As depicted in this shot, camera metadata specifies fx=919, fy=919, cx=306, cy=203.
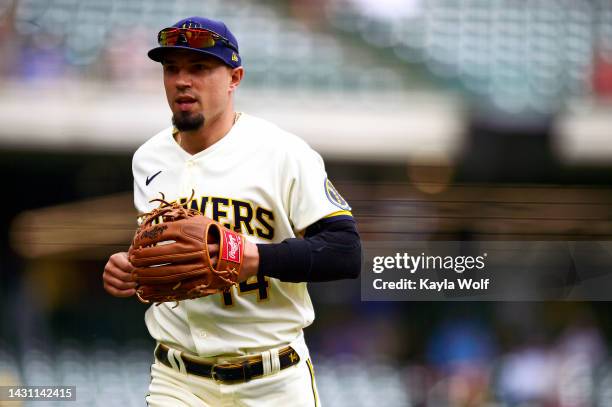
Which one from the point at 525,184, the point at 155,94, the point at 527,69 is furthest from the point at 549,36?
the point at 155,94

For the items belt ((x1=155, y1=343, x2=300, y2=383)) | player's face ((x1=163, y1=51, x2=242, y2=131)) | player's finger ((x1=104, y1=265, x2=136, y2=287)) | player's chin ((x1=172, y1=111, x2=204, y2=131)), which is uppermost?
player's face ((x1=163, y1=51, x2=242, y2=131))

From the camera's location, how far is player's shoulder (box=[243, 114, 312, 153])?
2.37 metres

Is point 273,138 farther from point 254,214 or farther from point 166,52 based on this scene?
point 166,52

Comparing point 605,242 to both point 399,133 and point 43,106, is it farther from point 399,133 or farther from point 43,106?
point 43,106

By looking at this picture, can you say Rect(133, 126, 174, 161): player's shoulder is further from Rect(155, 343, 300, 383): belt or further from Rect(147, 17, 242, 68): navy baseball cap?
Rect(155, 343, 300, 383): belt

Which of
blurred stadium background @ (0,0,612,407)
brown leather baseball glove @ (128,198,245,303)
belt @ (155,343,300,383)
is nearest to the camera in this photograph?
brown leather baseball glove @ (128,198,245,303)

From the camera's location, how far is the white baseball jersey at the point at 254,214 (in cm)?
232

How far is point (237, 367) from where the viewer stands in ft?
7.57

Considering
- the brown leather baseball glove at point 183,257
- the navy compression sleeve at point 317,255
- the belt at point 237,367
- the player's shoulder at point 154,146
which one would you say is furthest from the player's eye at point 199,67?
the belt at point 237,367

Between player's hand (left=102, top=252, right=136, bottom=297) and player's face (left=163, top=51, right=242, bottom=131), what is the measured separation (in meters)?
0.38

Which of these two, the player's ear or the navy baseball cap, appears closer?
the navy baseball cap

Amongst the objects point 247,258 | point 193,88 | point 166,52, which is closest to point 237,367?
point 247,258

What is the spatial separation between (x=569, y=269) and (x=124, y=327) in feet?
9.17

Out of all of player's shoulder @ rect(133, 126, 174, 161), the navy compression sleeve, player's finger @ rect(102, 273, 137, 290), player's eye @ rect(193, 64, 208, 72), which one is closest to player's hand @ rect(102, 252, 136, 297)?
player's finger @ rect(102, 273, 137, 290)
